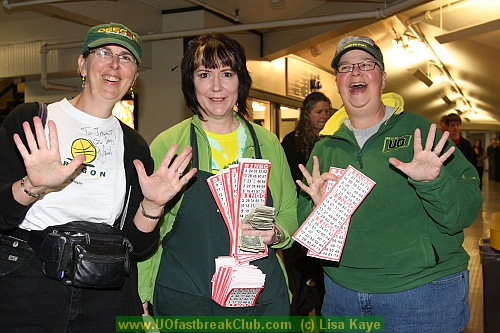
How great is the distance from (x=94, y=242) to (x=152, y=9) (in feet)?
22.9

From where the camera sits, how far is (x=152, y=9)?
8086 mm

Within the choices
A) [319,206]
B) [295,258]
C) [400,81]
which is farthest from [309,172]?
[400,81]

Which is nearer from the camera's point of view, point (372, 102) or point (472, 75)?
point (372, 102)

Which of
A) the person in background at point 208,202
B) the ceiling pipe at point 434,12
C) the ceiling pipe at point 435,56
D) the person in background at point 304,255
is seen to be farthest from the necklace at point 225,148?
→ the ceiling pipe at point 435,56

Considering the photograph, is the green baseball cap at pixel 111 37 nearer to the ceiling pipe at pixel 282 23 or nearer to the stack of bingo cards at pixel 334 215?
the stack of bingo cards at pixel 334 215

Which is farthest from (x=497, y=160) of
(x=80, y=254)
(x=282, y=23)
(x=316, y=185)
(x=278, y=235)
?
(x=80, y=254)

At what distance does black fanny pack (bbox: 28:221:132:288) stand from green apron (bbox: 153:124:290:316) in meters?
0.33

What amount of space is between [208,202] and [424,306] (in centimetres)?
99

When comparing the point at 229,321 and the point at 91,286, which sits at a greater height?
the point at 91,286

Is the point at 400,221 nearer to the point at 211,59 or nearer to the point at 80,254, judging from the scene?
the point at 211,59

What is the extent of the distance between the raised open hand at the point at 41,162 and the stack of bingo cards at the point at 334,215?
3.26 ft

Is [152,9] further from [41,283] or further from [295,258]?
[41,283]

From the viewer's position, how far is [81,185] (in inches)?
74.2

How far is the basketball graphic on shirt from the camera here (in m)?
1.90
